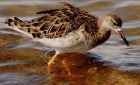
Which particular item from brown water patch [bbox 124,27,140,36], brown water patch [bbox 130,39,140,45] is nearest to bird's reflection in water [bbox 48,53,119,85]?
brown water patch [bbox 130,39,140,45]

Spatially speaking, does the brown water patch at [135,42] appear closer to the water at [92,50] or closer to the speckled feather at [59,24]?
the water at [92,50]

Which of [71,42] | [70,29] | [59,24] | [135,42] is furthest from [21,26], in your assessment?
[135,42]

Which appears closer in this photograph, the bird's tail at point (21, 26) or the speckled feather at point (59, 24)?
the speckled feather at point (59, 24)

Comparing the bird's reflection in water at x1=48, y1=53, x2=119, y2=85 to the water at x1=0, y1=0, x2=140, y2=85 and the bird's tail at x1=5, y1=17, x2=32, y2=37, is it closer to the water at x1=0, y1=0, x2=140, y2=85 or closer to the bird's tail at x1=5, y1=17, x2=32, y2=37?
the water at x1=0, y1=0, x2=140, y2=85

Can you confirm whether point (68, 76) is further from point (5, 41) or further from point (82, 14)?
point (5, 41)

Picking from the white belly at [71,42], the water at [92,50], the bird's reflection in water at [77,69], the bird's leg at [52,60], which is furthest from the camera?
the bird's leg at [52,60]

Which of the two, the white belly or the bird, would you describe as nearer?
the white belly

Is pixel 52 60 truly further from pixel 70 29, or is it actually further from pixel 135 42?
pixel 135 42

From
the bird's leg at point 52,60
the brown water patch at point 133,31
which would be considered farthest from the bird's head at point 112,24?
the brown water patch at point 133,31
